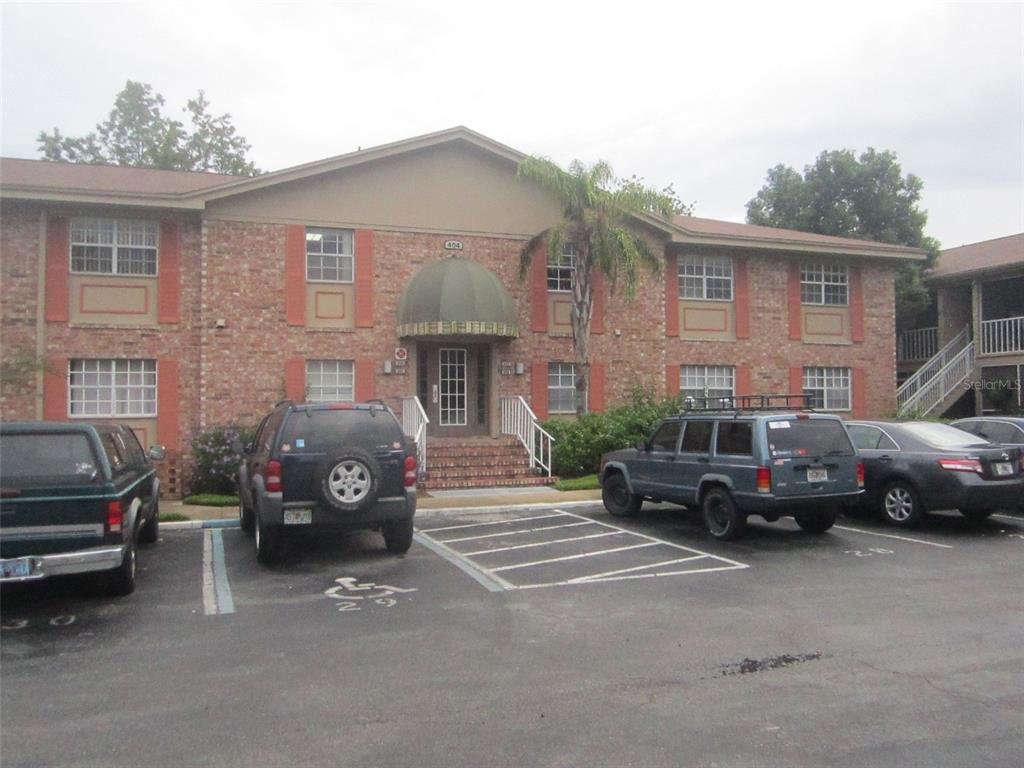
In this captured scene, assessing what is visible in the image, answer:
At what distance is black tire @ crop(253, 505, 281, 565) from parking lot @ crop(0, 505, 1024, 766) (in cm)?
18

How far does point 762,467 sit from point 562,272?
10795 millimetres

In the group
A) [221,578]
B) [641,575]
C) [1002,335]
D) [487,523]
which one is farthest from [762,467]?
[1002,335]

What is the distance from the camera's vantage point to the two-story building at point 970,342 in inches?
931

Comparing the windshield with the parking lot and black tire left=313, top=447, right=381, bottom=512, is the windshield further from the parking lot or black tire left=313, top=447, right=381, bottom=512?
black tire left=313, top=447, right=381, bottom=512

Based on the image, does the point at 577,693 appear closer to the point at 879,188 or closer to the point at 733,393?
the point at 733,393

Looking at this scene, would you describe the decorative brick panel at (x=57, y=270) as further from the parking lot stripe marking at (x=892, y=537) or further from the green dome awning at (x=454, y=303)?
the parking lot stripe marking at (x=892, y=537)

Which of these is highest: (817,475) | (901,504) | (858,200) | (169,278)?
(858,200)

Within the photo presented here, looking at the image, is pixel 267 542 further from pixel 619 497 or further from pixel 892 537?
pixel 892 537

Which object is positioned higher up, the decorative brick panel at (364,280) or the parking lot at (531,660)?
the decorative brick panel at (364,280)

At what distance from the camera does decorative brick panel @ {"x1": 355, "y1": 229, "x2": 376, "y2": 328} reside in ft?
60.0

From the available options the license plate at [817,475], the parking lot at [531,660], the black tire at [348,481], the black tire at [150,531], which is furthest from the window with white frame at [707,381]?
the black tire at [150,531]

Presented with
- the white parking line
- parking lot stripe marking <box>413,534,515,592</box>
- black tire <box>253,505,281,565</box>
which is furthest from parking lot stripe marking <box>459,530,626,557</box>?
black tire <box>253,505,281,565</box>

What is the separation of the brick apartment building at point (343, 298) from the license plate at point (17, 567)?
9519mm

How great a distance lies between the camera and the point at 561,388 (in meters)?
20.2
